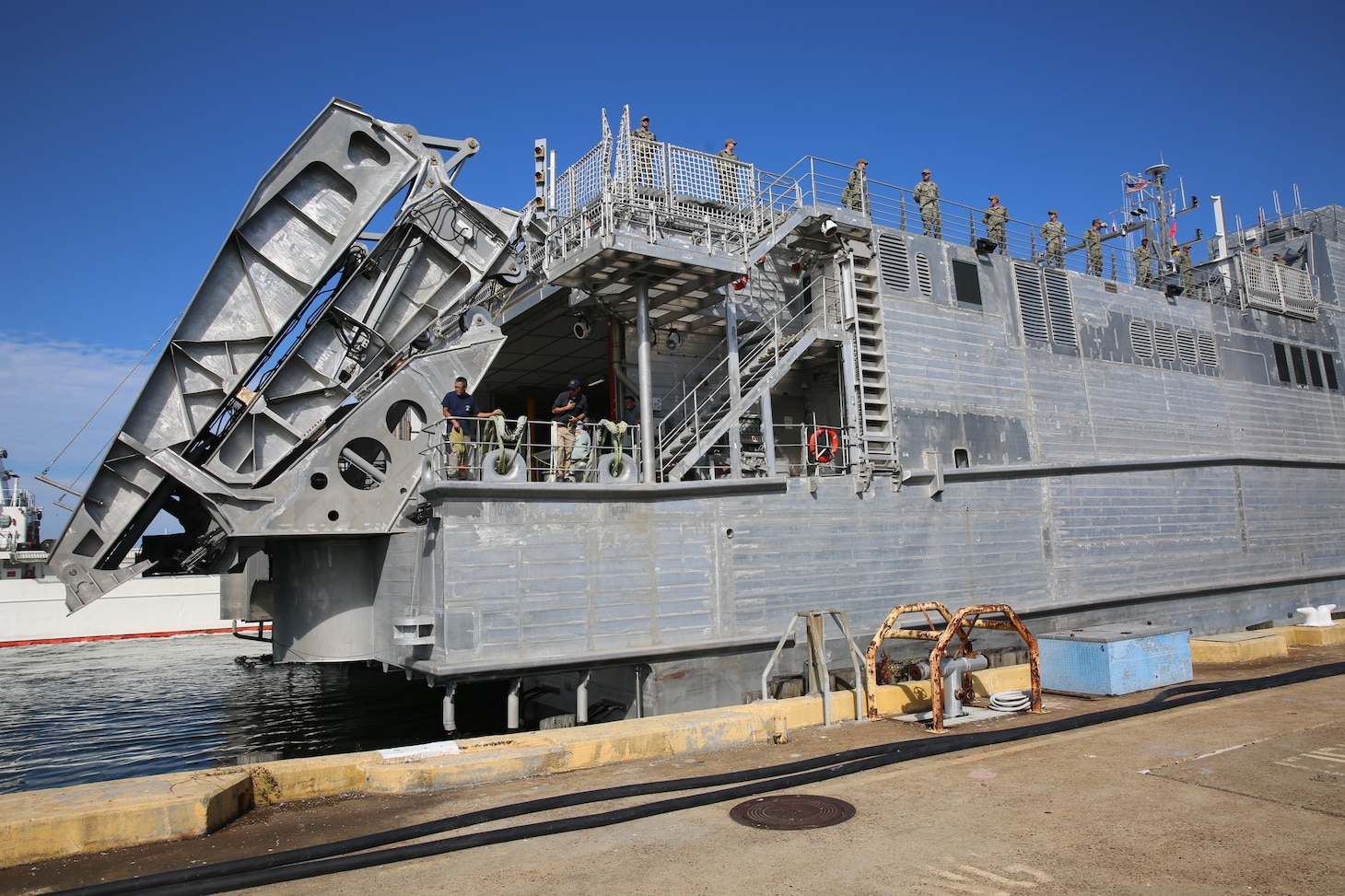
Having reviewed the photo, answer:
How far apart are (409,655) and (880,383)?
24.5ft

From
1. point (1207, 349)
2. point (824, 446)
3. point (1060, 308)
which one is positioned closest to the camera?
point (824, 446)

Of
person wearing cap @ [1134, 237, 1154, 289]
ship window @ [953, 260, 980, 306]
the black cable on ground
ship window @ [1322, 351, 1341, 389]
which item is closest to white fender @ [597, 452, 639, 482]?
the black cable on ground

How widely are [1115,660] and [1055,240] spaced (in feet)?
29.6

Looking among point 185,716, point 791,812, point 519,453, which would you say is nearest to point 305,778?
point 791,812

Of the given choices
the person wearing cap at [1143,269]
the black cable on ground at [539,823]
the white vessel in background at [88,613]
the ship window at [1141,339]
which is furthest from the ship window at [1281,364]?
the white vessel in background at [88,613]

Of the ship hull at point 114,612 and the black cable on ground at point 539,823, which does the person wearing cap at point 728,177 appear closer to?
the black cable on ground at point 539,823

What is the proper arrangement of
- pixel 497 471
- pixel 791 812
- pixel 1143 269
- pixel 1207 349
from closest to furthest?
pixel 791 812 → pixel 497 471 → pixel 1207 349 → pixel 1143 269

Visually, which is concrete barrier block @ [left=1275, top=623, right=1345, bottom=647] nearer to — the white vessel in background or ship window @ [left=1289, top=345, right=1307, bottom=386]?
ship window @ [left=1289, top=345, right=1307, bottom=386]

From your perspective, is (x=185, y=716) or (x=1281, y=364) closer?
(x=185, y=716)

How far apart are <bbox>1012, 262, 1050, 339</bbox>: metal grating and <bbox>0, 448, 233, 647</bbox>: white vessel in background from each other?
95.0ft

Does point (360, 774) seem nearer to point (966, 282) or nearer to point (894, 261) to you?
point (894, 261)

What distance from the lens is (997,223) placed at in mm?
14320

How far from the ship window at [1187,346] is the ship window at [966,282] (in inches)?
222

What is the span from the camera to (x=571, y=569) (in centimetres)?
936
